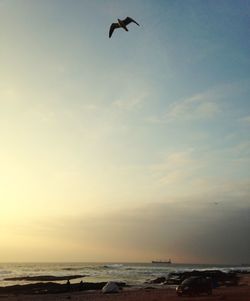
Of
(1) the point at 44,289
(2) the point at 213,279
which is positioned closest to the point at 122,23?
(1) the point at 44,289

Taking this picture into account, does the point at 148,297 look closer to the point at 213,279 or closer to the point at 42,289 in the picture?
the point at 42,289

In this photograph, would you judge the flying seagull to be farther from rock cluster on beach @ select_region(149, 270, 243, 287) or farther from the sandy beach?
rock cluster on beach @ select_region(149, 270, 243, 287)

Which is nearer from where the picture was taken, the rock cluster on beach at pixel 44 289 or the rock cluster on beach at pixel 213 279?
the rock cluster on beach at pixel 44 289

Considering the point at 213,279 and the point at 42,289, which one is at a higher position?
the point at 213,279

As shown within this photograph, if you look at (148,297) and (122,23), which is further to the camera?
(148,297)

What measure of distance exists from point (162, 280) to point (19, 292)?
25.7 m

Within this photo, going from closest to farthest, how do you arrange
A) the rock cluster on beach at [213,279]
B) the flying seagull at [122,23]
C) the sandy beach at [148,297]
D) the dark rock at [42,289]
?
the flying seagull at [122,23] < the sandy beach at [148,297] < the dark rock at [42,289] < the rock cluster on beach at [213,279]

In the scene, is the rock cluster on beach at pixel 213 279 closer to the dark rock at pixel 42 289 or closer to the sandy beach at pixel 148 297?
the dark rock at pixel 42 289

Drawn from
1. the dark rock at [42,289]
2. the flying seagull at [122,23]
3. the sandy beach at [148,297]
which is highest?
the flying seagull at [122,23]

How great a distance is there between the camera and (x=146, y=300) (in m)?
31.2

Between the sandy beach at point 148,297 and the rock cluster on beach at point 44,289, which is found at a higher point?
the rock cluster on beach at point 44,289

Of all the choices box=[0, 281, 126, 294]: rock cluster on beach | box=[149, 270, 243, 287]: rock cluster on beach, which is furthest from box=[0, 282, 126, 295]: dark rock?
box=[149, 270, 243, 287]: rock cluster on beach

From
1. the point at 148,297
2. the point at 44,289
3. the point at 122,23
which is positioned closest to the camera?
the point at 122,23

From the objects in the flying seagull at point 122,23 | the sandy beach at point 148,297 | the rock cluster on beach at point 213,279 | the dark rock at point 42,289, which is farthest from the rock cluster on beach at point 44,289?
the flying seagull at point 122,23
